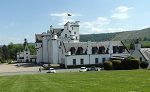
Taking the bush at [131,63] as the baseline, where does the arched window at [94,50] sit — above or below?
above

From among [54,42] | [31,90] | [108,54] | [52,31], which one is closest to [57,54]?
[54,42]

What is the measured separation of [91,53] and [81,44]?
11.4 ft

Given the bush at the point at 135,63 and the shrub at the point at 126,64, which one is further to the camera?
the shrub at the point at 126,64

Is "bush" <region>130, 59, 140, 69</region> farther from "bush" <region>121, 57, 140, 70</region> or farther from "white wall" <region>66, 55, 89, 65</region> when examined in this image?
"white wall" <region>66, 55, 89, 65</region>

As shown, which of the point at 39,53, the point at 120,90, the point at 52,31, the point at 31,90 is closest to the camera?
the point at 120,90

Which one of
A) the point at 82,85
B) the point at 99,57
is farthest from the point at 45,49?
the point at 82,85

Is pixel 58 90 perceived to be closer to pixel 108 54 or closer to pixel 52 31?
pixel 108 54

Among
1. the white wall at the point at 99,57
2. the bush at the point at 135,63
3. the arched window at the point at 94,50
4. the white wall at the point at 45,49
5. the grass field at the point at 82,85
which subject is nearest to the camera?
the grass field at the point at 82,85

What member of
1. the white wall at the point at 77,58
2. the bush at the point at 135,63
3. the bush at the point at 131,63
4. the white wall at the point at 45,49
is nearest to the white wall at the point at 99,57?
the white wall at the point at 77,58

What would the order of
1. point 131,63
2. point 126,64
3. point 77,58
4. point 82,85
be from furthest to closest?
point 77,58, point 126,64, point 131,63, point 82,85

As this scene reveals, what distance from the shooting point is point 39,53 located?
395 feet

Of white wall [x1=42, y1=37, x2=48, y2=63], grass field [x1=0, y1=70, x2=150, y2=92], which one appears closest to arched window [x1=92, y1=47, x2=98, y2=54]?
white wall [x1=42, y1=37, x2=48, y2=63]

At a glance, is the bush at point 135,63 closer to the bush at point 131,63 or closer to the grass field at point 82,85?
the bush at point 131,63

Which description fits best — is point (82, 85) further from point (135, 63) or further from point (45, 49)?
point (45, 49)
